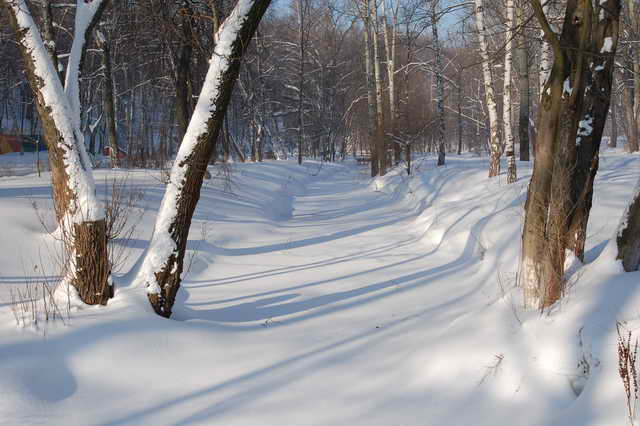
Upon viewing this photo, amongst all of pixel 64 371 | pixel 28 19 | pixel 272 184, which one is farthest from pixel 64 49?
pixel 64 371

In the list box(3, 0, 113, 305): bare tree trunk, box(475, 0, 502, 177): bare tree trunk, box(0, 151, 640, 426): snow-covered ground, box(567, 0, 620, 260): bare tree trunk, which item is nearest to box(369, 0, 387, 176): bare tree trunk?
box(475, 0, 502, 177): bare tree trunk

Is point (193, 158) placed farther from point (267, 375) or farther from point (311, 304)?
point (311, 304)

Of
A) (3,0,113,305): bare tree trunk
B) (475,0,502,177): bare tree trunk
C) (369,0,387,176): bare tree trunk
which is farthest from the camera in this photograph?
(369,0,387,176): bare tree trunk

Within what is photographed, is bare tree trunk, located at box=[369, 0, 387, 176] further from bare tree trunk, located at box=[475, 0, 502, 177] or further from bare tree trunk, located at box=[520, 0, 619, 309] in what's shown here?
bare tree trunk, located at box=[520, 0, 619, 309]

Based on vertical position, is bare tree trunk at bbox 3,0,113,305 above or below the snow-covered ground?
above

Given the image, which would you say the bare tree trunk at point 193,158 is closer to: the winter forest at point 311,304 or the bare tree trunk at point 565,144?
the winter forest at point 311,304

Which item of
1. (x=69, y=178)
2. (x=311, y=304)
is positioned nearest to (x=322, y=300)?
(x=311, y=304)

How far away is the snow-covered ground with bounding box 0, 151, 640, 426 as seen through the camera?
2924mm

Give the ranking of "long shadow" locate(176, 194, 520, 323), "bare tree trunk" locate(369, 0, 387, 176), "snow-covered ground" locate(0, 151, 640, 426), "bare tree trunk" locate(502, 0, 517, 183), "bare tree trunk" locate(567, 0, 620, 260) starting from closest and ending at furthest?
"snow-covered ground" locate(0, 151, 640, 426) < "bare tree trunk" locate(567, 0, 620, 260) < "long shadow" locate(176, 194, 520, 323) < "bare tree trunk" locate(502, 0, 517, 183) < "bare tree trunk" locate(369, 0, 387, 176)

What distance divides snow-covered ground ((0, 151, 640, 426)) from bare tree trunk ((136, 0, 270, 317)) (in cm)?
24

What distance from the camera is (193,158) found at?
425cm

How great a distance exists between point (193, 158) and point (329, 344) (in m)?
2.03

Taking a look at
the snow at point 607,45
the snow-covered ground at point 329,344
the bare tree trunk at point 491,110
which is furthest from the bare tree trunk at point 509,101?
the snow at point 607,45

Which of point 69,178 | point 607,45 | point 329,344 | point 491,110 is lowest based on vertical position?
point 329,344
